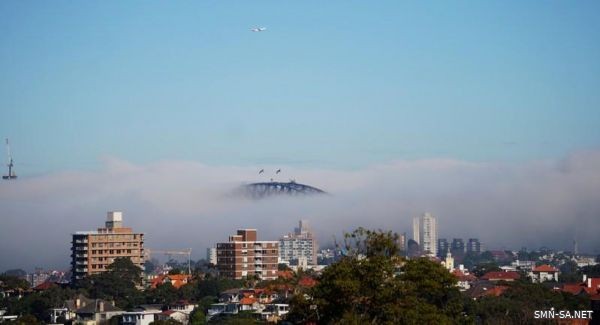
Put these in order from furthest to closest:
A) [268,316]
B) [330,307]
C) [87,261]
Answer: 1. [87,261]
2. [268,316]
3. [330,307]

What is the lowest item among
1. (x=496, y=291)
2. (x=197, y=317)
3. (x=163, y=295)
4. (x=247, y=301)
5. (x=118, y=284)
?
(x=197, y=317)

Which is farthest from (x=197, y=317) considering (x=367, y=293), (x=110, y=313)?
(x=367, y=293)

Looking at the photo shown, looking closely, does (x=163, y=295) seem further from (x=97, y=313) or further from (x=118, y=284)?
(x=118, y=284)

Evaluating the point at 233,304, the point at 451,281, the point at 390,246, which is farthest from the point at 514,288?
the point at 390,246

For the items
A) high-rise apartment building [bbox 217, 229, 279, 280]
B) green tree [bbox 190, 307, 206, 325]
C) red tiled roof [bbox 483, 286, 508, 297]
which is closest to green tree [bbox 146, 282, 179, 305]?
green tree [bbox 190, 307, 206, 325]

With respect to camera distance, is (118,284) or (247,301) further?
(118,284)

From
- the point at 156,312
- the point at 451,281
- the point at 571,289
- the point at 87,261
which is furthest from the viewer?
the point at 87,261

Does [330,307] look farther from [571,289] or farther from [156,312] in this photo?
[571,289]

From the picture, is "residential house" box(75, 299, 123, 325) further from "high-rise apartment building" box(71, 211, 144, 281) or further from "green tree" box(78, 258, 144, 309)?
"high-rise apartment building" box(71, 211, 144, 281)

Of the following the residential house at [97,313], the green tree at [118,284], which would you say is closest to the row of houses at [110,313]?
the residential house at [97,313]
